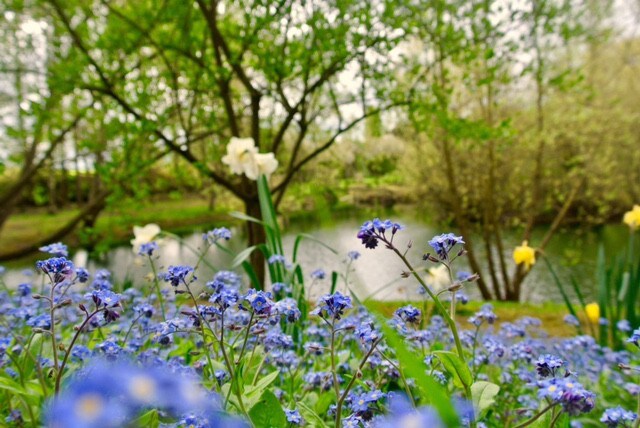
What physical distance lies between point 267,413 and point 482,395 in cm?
44

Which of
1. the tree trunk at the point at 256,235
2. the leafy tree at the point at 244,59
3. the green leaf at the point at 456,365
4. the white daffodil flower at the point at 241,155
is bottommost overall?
the tree trunk at the point at 256,235

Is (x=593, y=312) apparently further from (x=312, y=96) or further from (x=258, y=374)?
(x=312, y=96)

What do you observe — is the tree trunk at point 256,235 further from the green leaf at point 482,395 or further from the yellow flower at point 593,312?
the green leaf at point 482,395

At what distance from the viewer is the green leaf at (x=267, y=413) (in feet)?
3.32

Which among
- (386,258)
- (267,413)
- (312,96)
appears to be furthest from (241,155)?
(312,96)

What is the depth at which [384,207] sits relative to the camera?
9.95 metres

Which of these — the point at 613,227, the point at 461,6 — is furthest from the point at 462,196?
the point at 613,227

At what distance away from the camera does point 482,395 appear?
1007 millimetres

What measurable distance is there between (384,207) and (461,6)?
4.18m

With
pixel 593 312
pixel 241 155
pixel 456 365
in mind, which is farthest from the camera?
pixel 593 312

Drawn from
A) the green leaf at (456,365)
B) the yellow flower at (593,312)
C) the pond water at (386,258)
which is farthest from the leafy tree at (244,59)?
the green leaf at (456,365)

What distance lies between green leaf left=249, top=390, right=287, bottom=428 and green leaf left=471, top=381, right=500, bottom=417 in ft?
1.28

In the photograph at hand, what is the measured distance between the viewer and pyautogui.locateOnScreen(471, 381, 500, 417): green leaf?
97cm

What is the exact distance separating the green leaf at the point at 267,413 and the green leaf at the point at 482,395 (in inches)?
15.4
